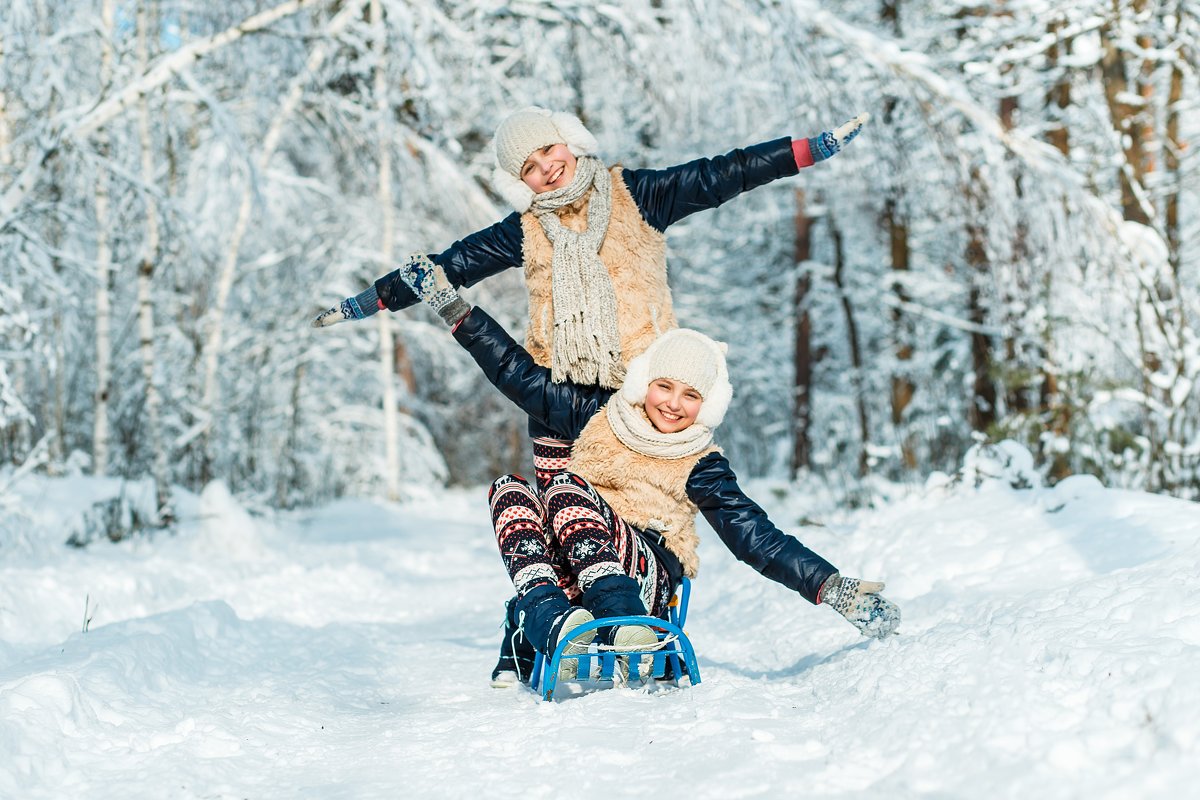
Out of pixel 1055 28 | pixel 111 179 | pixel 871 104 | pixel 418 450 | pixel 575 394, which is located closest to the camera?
pixel 575 394

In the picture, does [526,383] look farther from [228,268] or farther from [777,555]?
[228,268]

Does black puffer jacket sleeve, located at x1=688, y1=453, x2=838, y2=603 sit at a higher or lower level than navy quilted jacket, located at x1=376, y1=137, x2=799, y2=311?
lower

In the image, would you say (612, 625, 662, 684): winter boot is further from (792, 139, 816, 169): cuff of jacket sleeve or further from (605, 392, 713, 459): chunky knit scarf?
(792, 139, 816, 169): cuff of jacket sleeve

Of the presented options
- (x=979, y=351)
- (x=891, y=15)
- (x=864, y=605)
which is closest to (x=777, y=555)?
(x=864, y=605)

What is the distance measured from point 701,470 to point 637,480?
0.62 ft

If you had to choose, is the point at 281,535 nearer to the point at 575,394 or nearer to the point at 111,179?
the point at 111,179

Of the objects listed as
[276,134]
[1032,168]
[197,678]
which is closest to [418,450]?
[276,134]

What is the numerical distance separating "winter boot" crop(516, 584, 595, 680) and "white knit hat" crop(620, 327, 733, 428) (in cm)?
62

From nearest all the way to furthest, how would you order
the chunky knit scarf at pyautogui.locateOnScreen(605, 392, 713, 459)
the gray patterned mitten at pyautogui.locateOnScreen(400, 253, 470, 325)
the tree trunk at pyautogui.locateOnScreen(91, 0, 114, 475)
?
1. the chunky knit scarf at pyautogui.locateOnScreen(605, 392, 713, 459)
2. the gray patterned mitten at pyautogui.locateOnScreen(400, 253, 470, 325)
3. the tree trunk at pyautogui.locateOnScreen(91, 0, 114, 475)

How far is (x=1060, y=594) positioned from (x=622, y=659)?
1294mm

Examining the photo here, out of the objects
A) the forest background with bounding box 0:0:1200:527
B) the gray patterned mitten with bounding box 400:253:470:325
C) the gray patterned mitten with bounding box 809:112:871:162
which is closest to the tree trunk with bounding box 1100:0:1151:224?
the forest background with bounding box 0:0:1200:527

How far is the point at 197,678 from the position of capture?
10.5 feet

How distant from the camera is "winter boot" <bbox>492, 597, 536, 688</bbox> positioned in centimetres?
308

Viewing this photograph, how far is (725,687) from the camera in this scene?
2637 mm
